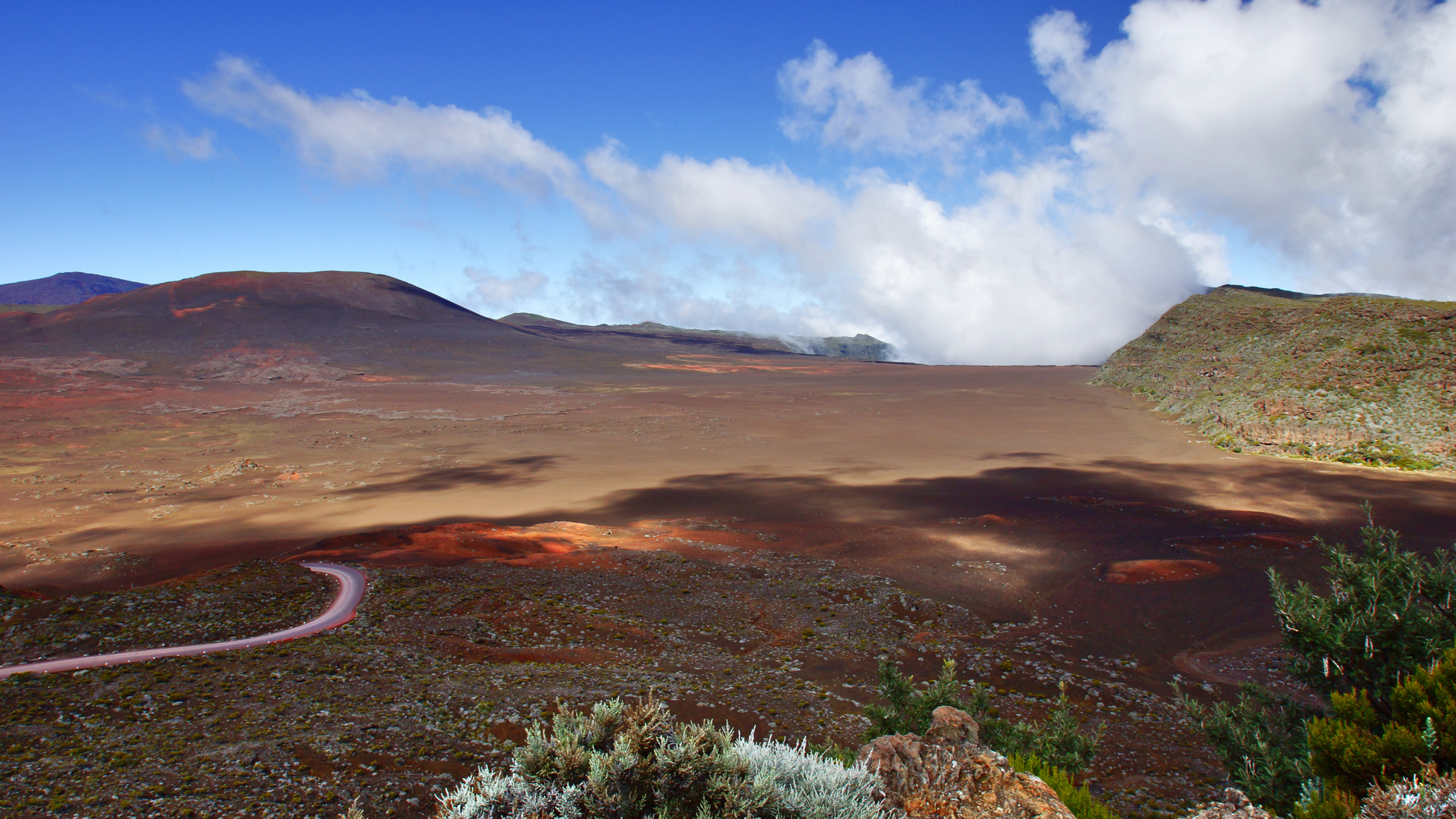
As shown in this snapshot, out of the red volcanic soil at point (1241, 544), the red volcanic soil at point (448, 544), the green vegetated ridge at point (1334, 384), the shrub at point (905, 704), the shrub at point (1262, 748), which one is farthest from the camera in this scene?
the green vegetated ridge at point (1334, 384)

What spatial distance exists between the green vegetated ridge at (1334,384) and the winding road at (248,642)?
30550 millimetres

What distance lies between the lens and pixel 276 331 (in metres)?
68.1

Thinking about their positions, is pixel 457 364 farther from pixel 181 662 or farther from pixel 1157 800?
pixel 1157 800

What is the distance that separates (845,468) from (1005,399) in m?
25.8

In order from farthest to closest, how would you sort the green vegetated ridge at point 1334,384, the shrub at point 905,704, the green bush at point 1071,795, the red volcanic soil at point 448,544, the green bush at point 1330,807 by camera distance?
1. the green vegetated ridge at point 1334,384
2. the red volcanic soil at point 448,544
3. the shrub at point 905,704
4. the green bush at point 1071,795
5. the green bush at point 1330,807

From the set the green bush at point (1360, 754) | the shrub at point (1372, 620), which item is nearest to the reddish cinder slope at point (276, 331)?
the shrub at point (1372, 620)

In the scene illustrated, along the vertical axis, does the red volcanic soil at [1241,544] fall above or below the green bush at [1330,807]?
below

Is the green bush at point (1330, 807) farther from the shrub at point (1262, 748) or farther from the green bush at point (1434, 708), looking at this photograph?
the shrub at point (1262, 748)

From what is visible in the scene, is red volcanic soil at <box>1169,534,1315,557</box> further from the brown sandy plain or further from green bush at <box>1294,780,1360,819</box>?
green bush at <box>1294,780,1360,819</box>

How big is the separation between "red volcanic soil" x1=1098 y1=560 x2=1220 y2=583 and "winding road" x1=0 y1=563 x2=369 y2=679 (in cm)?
1347

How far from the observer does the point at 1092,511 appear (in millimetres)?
18547

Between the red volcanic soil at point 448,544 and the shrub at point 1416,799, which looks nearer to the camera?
the shrub at point 1416,799

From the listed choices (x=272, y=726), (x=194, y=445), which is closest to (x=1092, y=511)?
(x=272, y=726)

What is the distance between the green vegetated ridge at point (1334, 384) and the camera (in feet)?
78.0
